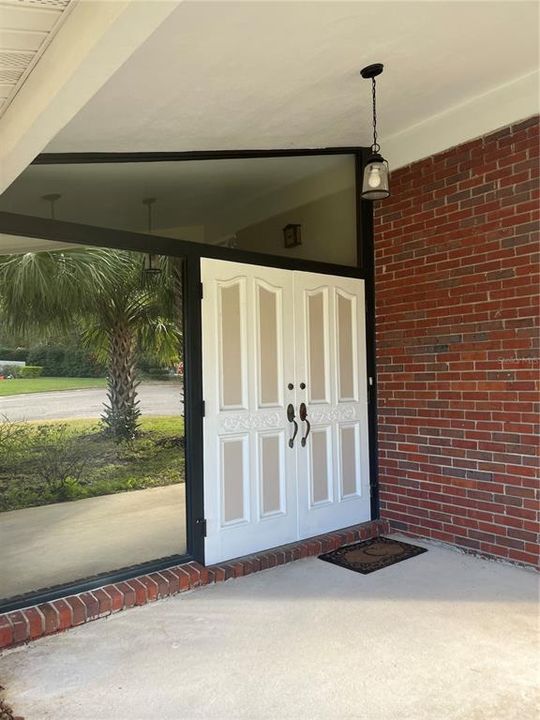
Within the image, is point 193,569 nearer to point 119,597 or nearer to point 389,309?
point 119,597

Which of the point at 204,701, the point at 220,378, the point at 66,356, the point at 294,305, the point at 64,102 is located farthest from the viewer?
the point at 66,356

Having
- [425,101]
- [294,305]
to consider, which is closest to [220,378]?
[294,305]

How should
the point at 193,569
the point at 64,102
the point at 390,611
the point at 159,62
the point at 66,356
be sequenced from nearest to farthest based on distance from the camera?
1. the point at 64,102
2. the point at 159,62
3. the point at 390,611
4. the point at 193,569
5. the point at 66,356

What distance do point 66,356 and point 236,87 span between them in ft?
8.13

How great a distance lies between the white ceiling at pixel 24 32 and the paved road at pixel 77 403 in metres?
2.28

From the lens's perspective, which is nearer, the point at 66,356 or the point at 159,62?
the point at 159,62

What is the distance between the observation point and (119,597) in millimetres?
2895

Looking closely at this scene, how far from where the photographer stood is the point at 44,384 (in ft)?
13.5

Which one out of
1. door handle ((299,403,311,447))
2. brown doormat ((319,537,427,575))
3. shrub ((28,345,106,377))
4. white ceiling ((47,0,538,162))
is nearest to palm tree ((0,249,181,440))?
shrub ((28,345,106,377))

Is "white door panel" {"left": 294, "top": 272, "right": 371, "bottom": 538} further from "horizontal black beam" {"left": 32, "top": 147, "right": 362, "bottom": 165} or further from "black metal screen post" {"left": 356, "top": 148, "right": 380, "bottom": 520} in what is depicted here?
"horizontal black beam" {"left": 32, "top": 147, "right": 362, "bottom": 165}

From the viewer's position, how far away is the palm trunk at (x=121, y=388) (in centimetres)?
461

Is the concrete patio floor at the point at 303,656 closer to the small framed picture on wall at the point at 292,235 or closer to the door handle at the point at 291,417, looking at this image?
the door handle at the point at 291,417

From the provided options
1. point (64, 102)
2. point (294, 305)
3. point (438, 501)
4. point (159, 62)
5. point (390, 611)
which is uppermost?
point (159, 62)

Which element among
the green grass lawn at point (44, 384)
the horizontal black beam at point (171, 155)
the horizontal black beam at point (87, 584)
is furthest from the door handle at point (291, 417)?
the horizontal black beam at point (171, 155)
